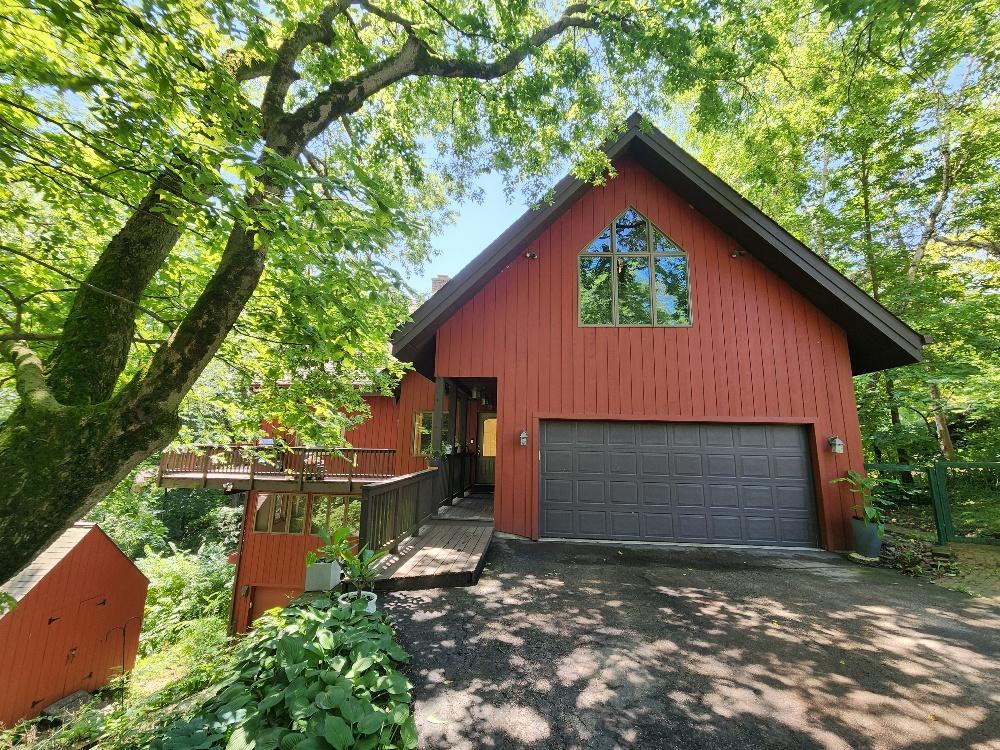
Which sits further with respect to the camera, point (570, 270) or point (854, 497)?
point (570, 270)

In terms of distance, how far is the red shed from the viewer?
7.36 metres

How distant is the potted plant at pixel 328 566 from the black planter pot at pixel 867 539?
7.12m

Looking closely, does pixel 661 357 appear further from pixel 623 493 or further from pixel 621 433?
pixel 623 493

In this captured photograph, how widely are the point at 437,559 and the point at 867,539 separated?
6.22 meters

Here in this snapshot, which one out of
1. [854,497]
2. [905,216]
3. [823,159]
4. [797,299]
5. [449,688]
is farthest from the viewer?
[823,159]

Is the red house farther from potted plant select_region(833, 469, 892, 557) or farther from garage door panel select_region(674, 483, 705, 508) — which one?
potted plant select_region(833, 469, 892, 557)

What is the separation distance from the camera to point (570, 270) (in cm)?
730

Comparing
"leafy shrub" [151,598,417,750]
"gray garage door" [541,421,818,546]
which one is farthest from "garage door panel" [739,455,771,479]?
"leafy shrub" [151,598,417,750]

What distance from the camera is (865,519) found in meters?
5.81

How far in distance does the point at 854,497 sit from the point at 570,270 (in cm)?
595

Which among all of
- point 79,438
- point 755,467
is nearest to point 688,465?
point 755,467

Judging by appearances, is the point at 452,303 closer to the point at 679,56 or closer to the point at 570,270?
the point at 570,270

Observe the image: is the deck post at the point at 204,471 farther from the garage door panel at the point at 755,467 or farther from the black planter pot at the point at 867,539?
the black planter pot at the point at 867,539

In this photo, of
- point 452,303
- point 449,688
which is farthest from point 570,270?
point 449,688
